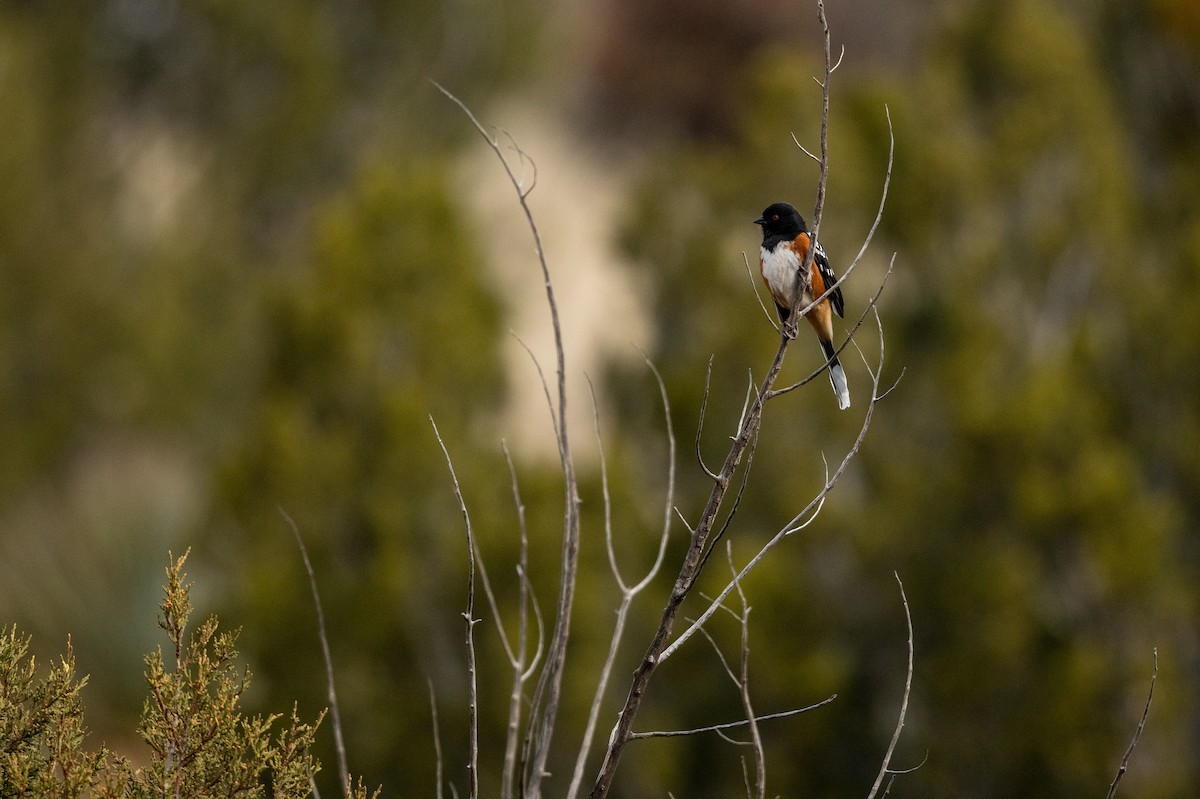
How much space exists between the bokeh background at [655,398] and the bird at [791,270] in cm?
580

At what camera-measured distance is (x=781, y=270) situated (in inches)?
121

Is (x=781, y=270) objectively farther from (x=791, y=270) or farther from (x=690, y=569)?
(x=690, y=569)

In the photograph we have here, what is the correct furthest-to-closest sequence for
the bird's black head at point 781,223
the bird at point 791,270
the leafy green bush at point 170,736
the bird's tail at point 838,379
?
1. the bird's black head at point 781,223
2. the bird at point 791,270
3. the bird's tail at point 838,379
4. the leafy green bush at point 170,736

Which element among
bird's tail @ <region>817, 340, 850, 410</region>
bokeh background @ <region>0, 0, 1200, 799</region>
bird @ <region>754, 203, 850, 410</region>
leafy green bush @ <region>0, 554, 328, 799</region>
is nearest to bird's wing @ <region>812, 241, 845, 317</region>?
bird @ <region>754, 203, 850, 410</region>

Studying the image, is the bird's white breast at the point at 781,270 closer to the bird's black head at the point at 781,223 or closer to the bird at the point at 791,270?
the bird at the point at 791,270

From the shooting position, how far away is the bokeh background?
934 centimetres

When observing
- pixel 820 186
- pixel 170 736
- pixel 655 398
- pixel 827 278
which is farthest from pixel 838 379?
pixel 655 398

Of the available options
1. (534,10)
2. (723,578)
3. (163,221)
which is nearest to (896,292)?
(723,578)

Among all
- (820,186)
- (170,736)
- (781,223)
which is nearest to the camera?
(820,186)

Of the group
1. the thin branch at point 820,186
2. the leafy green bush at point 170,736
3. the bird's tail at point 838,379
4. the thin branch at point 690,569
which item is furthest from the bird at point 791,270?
the leafy green bush at point 170,736

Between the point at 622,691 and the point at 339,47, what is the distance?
10.2m

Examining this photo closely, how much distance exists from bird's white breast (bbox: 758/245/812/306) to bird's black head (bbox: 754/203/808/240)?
11 cm

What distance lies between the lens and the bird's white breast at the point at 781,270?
303 cm

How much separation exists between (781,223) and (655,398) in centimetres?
917
